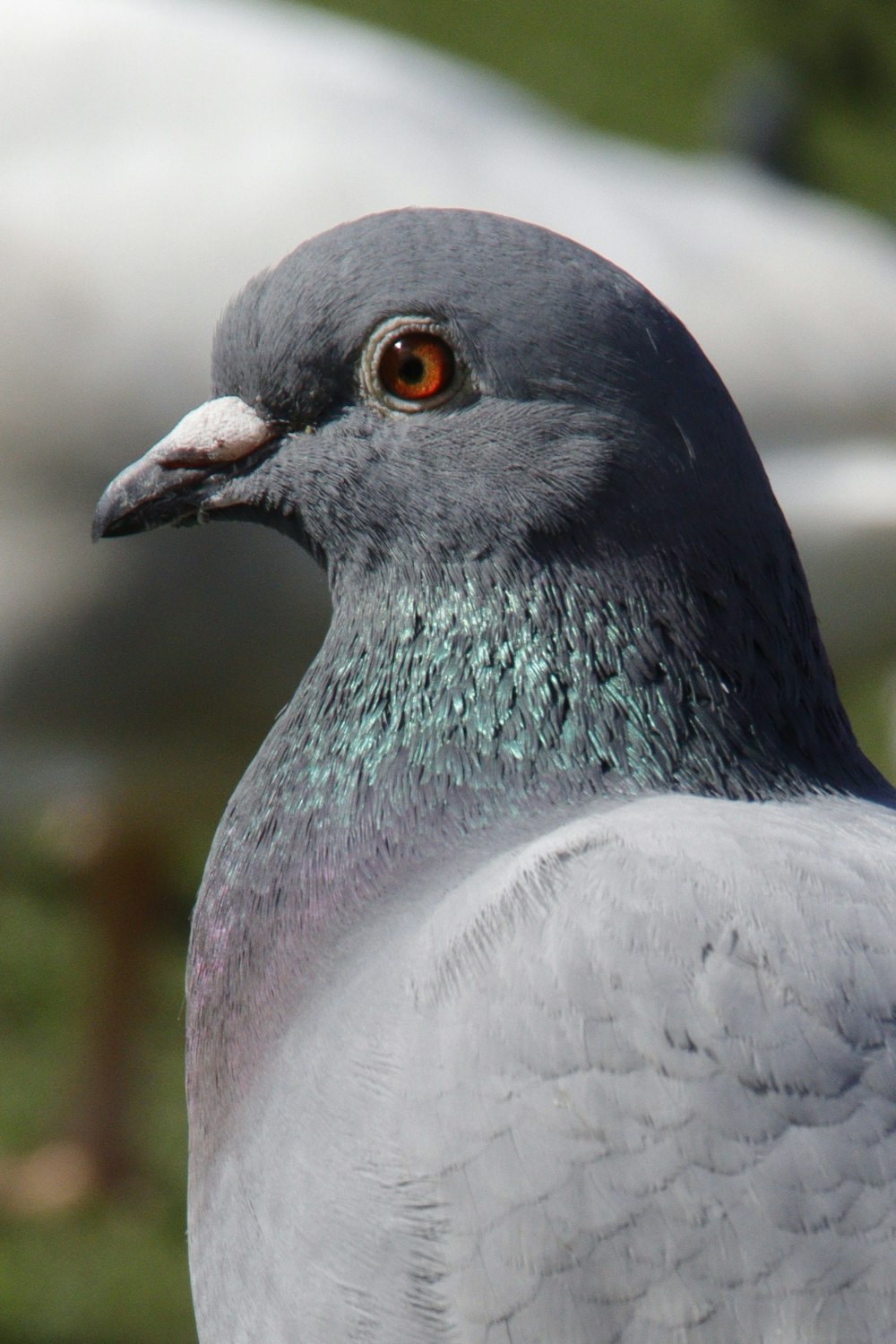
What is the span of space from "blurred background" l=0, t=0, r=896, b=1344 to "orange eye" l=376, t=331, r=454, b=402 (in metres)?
1.79

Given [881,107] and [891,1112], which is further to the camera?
[881,107]

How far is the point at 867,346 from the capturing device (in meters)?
4.59

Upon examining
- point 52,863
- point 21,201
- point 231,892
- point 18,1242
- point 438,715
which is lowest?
point 18,1242

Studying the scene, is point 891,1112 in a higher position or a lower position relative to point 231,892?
lower

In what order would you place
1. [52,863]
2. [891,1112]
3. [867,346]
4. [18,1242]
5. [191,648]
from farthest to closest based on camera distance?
[52,863], [18,1242], [867,346], [191,648], [891,1112]

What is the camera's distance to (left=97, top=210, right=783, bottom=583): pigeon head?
88.7 inches

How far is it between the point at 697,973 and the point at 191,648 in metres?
2.41

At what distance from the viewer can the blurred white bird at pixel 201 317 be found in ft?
13.4

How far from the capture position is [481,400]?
232cm

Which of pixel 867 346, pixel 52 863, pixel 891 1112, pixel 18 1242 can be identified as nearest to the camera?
pixel 891 1112

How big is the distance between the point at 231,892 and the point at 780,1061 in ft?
2.53

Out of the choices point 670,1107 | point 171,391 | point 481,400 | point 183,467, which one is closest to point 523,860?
point 670,1107

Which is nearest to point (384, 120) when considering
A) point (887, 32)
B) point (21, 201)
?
point (21, 201)

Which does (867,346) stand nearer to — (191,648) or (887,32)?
(191,648)
